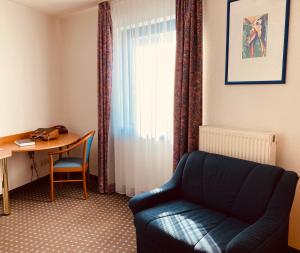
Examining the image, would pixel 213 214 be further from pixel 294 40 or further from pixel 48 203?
pixel 48 203

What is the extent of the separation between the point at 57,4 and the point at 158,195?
279cm

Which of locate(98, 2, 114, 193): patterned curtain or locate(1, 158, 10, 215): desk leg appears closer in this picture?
locate(1, 158, 10, 215): desk leg

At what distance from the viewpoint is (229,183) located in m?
2.15

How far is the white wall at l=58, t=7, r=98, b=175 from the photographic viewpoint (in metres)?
3.77

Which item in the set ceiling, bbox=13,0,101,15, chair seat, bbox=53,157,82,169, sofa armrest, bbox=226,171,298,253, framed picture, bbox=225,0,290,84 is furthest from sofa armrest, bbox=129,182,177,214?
ceiling, bbox=13,0,101,15

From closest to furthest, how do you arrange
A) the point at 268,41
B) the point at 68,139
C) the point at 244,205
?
the point at 244,205 → the point at 268,41 → the point at 68,139

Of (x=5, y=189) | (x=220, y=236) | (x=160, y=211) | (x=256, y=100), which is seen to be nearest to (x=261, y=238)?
(x=220, y=236)

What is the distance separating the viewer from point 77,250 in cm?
231

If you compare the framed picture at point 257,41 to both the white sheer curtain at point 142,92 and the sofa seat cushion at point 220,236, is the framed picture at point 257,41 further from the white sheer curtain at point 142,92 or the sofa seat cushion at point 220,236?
the sofa seat cushion at point 220,236

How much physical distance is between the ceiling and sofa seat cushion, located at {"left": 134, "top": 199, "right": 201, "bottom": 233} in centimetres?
267

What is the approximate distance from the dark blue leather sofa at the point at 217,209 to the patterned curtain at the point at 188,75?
11.4 inches

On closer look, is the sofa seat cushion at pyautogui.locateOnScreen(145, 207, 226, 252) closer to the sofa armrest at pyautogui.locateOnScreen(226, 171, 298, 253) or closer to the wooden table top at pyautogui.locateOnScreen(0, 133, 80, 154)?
the sofa armrest at pyautogui.locateOnScreen(226, 171, 298, 253)

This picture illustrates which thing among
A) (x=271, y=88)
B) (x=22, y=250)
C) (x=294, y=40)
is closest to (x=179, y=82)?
(x=271, y=88)

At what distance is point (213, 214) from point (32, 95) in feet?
9.61
